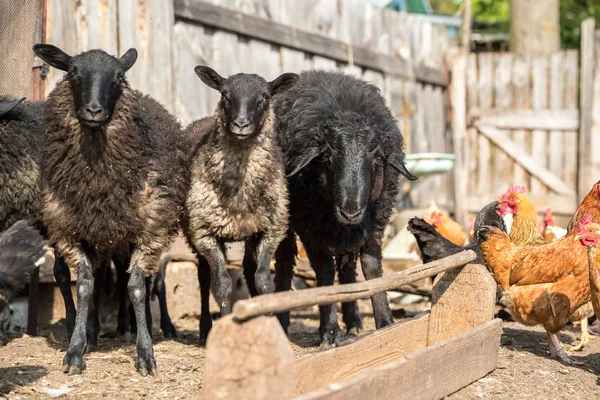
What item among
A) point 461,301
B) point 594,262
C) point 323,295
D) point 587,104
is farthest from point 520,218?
point 587,104

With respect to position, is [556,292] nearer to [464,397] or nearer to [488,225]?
[488,225]

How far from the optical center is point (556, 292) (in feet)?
22.9

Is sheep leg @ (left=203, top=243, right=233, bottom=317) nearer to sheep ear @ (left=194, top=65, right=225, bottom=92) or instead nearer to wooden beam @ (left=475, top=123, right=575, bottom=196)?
sheep ear @ (left=194, top=65, right=225, bottom=92)

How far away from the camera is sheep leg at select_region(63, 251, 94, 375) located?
5.61 metres

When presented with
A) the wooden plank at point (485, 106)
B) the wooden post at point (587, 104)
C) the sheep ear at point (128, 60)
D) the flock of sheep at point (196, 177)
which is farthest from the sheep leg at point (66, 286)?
the wooden post at point (587, 104)

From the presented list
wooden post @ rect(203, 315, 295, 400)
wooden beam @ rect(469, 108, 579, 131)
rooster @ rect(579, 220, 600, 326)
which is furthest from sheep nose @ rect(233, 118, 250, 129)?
wooden beam @ rect(469, 108, 579, 131)

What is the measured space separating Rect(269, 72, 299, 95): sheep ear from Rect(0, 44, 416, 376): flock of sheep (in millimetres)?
11

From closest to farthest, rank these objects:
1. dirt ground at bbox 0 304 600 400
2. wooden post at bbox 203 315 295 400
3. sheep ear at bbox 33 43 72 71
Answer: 1. wooden post at bbox 203 315 295 400
2. dirt ground at bbox 0 304 600 400
3. sheep ear at bbox 33 43 72 71

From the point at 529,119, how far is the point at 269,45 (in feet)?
19.3

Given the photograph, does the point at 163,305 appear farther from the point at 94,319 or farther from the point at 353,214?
the point at 353,214

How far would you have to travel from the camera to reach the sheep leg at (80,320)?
18.4 ft

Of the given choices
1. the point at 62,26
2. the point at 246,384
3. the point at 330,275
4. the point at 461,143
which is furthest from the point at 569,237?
the point at 461,143

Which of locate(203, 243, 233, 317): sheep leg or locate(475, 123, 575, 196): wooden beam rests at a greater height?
locate(475, 123, 575, 196): wooden beam

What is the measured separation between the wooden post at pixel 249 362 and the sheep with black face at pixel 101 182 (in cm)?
203
